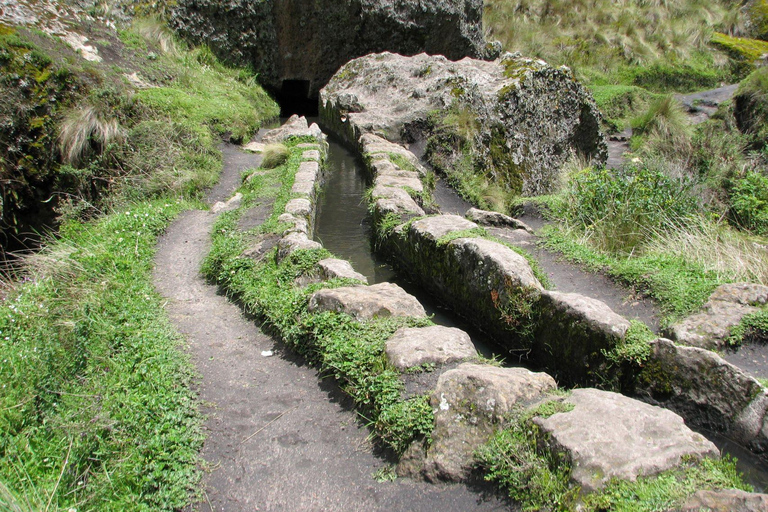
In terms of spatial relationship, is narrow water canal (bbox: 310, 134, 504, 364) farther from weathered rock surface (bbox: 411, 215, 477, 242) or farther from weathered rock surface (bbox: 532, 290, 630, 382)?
weathered rock surface (bbox: 411, 215, 477, 242)

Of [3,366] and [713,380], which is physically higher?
[713,380]

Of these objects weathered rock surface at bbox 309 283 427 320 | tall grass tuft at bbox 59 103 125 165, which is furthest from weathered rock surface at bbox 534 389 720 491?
tall grass tuft at bbox 59 103 125 165

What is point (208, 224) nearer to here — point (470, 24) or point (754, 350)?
point (754, 350)

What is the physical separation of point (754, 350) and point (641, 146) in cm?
1005

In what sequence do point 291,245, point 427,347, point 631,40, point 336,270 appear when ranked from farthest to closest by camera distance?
point 631,40 < point 291,245 < point 336,270 < point 427,347

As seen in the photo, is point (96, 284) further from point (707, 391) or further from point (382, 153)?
point (382, 153)

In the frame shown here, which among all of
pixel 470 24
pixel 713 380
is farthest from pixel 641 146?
pixel 713 380

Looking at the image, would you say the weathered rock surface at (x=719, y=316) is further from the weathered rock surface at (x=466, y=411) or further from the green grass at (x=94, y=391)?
the green grass at (x=94, y=391)

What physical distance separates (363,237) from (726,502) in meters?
5.60

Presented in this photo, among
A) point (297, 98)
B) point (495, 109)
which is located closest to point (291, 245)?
point (495, 109)

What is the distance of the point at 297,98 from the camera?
1695 cm

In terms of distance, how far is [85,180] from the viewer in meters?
8.19

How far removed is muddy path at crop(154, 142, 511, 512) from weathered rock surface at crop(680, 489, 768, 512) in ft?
2.89

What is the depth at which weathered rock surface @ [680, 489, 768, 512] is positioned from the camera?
83.0 inches
